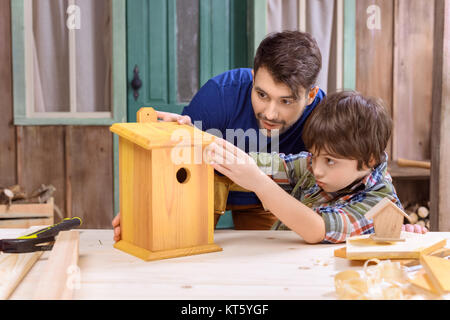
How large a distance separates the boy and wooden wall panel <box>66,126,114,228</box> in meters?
2.41

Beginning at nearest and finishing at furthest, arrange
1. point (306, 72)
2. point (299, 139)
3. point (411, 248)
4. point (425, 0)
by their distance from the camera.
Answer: point (411, 248) < point (306, 72) < point (299, 139) < point (425, 0)

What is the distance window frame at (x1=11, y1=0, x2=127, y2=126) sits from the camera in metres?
3.66

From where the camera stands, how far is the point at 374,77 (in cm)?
400

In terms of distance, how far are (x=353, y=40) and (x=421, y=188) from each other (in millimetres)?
1346

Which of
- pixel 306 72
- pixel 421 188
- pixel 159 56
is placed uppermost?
pixel 159 56

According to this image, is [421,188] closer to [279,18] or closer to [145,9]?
[279,18]

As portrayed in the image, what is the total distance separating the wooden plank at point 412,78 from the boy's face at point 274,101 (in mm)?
2464

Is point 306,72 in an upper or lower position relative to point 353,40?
lower

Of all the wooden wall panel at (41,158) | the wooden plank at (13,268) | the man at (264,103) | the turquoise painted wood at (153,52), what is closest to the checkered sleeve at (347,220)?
the man at (264,103)

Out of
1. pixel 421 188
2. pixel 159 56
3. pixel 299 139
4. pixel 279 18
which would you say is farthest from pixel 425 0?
pixel 299 139

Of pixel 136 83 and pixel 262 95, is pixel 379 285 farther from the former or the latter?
pixel 136 83

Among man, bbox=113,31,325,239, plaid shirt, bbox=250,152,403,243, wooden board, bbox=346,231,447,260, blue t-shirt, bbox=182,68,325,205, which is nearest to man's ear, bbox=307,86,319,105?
man, bbox=113,31,325,239

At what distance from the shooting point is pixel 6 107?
3732mm

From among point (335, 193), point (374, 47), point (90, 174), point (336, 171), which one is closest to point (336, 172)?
point (336, 171)
